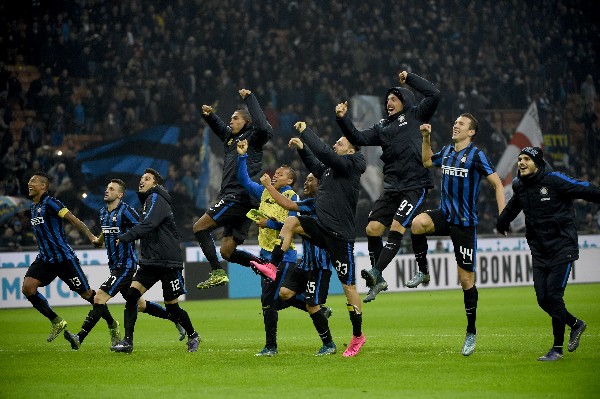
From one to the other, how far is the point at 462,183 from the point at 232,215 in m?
3.24

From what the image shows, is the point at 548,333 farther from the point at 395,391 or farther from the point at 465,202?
the point at 395,391

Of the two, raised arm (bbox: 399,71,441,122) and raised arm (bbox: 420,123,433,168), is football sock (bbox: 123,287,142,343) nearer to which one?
raised arm (bbox: 420,123,433,168)

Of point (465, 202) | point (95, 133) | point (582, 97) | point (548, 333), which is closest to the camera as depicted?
point (465, 202)

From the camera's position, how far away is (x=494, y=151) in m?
29.2

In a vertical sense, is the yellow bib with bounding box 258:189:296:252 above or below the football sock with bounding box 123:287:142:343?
above

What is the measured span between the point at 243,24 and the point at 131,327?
19154 millimetres

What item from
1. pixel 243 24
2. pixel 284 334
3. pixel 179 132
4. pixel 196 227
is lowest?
pixel 284 334

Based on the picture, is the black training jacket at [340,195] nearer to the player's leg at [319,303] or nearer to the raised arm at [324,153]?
the raised arm at [324,153]

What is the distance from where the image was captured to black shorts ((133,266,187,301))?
1178 centimetres

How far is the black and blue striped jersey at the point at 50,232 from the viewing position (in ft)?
43.4

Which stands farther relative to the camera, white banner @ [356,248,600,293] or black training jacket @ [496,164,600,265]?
white banner @ [356,248,600,293]

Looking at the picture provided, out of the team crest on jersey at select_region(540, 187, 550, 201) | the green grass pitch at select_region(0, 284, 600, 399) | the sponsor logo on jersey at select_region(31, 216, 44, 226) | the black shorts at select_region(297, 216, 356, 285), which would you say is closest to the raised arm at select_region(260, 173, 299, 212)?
the black shorts at select_region(297, 216, 356, 285)

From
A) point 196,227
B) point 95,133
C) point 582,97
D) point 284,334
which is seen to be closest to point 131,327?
point 196,227

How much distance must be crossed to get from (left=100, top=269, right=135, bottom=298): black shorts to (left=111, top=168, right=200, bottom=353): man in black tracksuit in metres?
0.54
